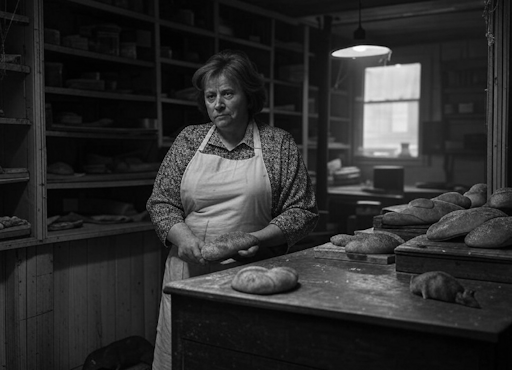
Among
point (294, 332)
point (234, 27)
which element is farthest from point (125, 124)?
point (294, 332)

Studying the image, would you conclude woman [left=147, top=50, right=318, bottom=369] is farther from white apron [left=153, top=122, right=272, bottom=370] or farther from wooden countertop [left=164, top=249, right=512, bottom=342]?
wooden countertop [left=164, top=249, right=512, bottom=342]

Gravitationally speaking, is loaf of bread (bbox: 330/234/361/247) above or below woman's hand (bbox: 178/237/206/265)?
above

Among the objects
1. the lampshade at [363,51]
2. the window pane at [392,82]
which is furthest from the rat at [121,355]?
the window pane at [392,82]

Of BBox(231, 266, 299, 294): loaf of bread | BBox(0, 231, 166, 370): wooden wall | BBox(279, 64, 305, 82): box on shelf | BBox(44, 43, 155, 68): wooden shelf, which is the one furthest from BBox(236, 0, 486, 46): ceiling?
BBox(231, 266, 299, 294): loaf of bread

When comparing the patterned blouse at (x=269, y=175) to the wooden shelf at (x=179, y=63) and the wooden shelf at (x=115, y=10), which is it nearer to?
the wooden shelf at (x=115, y=10)

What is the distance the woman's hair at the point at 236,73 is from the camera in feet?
7.94

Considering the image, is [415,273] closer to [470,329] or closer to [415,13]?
[470,329]

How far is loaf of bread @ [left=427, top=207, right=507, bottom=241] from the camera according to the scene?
1898mm

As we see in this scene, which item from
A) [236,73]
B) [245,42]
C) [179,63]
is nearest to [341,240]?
[236,73]

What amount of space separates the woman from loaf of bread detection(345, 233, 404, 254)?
1.19 ft

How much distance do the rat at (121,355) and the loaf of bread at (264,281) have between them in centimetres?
226

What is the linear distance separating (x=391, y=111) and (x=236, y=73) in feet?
17.9

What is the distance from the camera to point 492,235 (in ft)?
5.89

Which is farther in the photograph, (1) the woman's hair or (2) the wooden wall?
(2) the wooden wall
